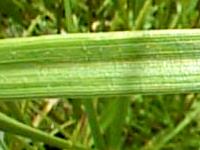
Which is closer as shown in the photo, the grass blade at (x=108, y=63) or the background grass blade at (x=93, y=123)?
the grass blade at (x=108, y=63)

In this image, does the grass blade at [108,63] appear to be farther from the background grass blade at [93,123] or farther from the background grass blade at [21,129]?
the background grass blade at [93,123]

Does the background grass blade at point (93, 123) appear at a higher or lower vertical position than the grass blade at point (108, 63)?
lower

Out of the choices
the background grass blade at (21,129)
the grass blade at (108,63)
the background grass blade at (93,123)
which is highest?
the grass blade at (108,63)

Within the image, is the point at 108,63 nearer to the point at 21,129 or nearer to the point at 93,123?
the point at 21,129

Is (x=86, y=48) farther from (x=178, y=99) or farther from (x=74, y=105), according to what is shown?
(x=178, y=99)

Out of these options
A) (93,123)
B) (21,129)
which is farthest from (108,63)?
(93,123)

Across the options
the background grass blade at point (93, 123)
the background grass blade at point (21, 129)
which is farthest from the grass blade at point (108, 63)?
the background grass blade at point (93, 123)

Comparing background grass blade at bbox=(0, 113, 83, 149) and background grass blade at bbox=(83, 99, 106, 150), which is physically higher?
background grass blade at bbox=(0, 113, 83, 149)

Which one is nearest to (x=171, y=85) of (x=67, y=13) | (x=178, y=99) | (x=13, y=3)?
(x=67, y=13)

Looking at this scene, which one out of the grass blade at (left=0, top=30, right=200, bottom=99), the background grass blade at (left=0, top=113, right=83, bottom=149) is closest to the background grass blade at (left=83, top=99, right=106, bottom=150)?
the background grass blade at (left=0, top=113, right=83, bottom=149)

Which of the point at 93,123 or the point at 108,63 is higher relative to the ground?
the point at 108,63

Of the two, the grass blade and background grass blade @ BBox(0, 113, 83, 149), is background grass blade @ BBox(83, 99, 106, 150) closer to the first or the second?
background grass blade @ BBox(0, 113, 83, 149)
